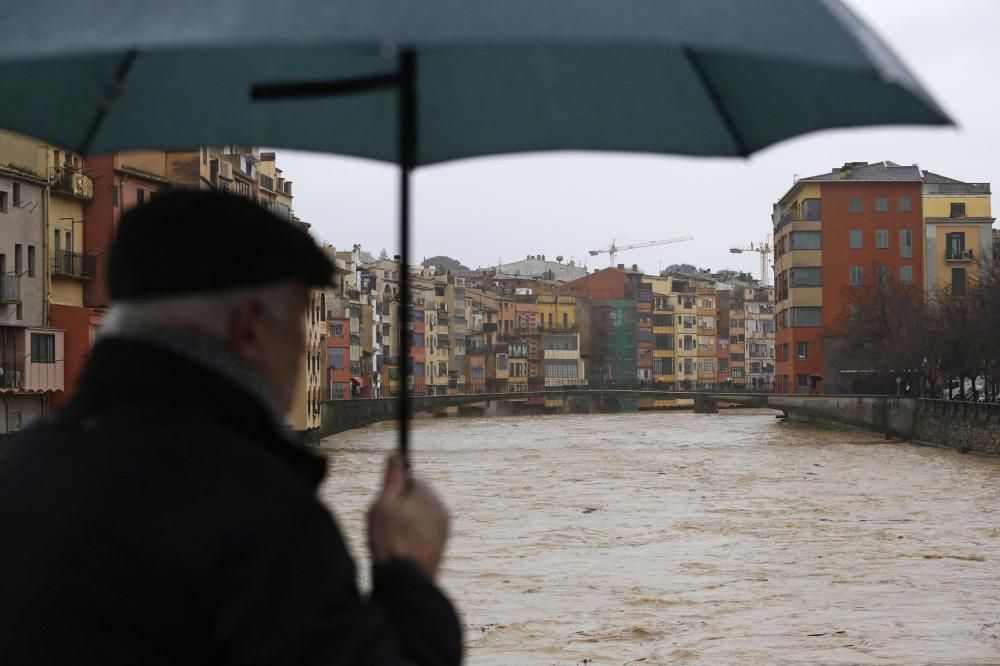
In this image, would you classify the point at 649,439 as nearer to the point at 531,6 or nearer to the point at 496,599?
the point at 496,599

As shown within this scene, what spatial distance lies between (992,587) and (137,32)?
52.8 feet

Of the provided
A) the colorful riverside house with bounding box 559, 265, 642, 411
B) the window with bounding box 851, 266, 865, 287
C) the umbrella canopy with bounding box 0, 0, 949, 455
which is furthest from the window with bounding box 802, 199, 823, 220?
the umbrella canopy with bounding box 0, 0, 949, 455

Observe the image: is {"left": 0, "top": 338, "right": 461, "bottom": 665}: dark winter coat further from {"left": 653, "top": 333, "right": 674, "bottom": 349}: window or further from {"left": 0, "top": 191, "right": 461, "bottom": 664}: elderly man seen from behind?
{"left": 653, "top": 333, "right": 674, "bottom": 349}: window

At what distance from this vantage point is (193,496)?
1.57 m

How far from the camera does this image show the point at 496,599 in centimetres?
1523

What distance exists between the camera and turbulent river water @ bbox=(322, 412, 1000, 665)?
12.6 meters

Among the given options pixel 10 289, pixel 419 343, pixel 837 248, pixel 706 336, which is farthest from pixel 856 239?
pixel 706 336

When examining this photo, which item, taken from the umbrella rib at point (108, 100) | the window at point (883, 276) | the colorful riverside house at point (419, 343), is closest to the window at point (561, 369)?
the colorful riverside house at point (419, 343)

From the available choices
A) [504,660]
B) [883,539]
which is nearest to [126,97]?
[504,660]

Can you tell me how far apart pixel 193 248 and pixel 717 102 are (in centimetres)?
132

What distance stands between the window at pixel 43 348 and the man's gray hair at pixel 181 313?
39.9 metres

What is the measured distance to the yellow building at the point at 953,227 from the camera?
261 feet

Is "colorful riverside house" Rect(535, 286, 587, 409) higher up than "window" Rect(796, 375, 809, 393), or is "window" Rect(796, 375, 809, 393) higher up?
"colorful riverside house" Rect(535, 286, 587, 409)

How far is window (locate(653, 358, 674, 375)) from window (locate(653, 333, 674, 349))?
1205mm
